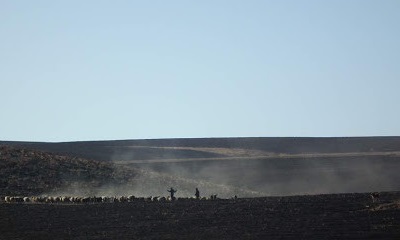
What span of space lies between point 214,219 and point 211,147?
3445 inches

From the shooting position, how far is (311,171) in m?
83.0

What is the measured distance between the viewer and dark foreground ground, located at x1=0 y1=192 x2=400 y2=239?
33188 millimetres

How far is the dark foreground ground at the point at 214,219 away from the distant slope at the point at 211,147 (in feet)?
188

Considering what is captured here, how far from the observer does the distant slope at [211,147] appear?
110312 mm

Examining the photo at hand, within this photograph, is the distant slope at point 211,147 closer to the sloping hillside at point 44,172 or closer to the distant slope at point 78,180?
the sloping hillside at point 44,172

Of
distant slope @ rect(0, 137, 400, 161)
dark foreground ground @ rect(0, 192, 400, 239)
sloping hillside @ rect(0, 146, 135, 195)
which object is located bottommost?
dark foreground ground @ rect(0, 192, 400, 239)

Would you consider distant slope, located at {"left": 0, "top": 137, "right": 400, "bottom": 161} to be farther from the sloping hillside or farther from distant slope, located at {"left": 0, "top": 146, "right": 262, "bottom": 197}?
distant slope, located at {"left": 0, "top": 146, "right": 262, "bottom": 197}

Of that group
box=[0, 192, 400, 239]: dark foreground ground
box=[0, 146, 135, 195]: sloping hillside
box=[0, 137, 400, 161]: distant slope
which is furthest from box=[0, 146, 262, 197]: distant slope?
box=[0, 137, 400, 161]: distant slope

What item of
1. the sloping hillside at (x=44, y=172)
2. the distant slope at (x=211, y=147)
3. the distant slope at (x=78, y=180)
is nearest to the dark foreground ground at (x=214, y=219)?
the distant slope at (x=78, y=180)

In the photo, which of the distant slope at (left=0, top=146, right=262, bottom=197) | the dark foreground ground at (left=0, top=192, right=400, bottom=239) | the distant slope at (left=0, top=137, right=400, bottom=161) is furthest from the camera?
the distant slope at (left=0, top=137, right=400, bottom=161)

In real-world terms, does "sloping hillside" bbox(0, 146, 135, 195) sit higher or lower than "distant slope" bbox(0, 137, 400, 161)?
lower

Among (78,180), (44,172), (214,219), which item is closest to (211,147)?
(44,172)

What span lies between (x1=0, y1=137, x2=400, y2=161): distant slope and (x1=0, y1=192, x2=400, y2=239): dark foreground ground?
5718 centimetres

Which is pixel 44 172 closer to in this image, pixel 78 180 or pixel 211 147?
pixel 78 180
